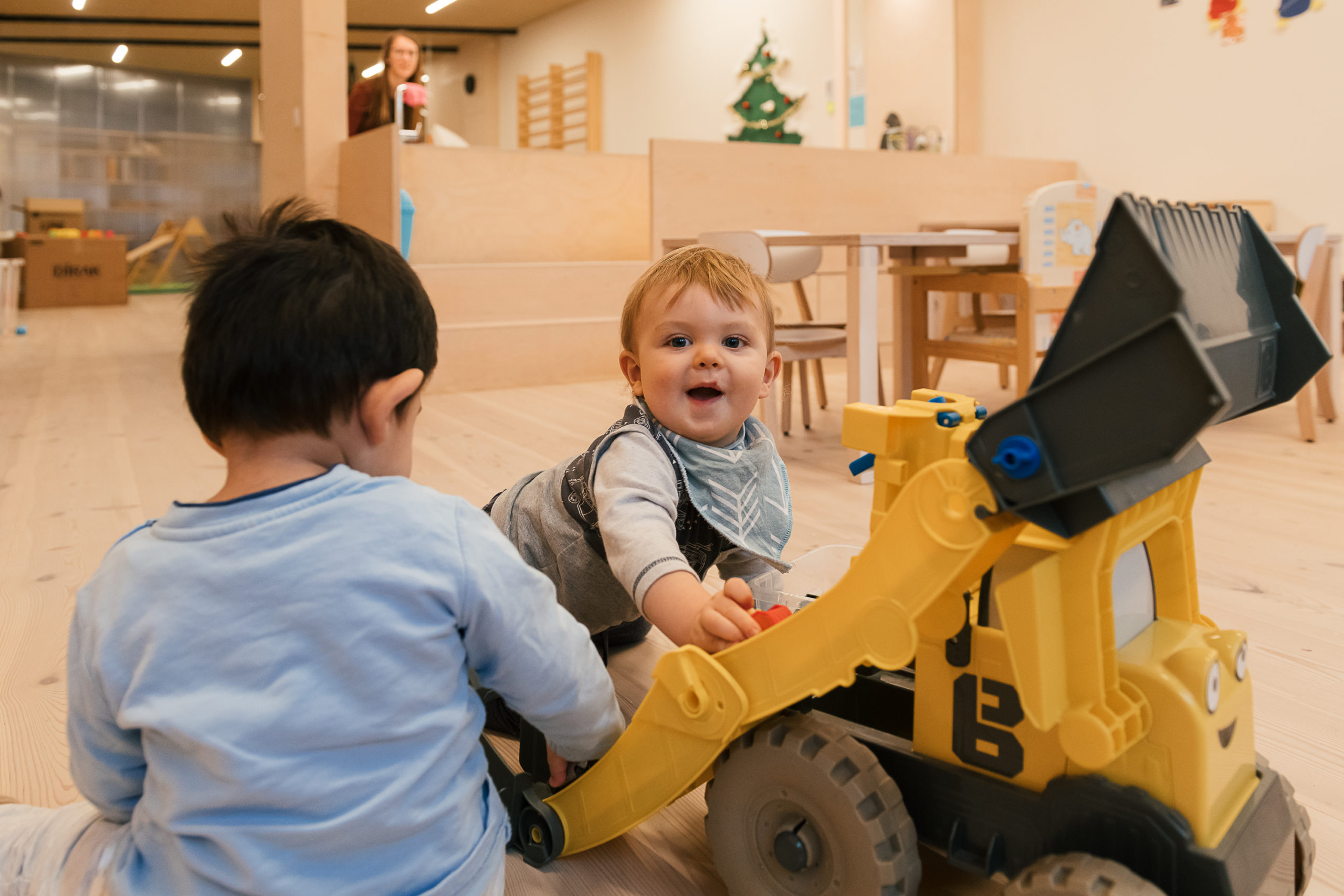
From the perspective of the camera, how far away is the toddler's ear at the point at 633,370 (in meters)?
1.02

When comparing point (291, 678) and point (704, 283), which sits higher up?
point (704, 283)

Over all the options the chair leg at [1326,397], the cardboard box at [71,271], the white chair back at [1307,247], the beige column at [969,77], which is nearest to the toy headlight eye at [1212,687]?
the white chair back at [1307,247]

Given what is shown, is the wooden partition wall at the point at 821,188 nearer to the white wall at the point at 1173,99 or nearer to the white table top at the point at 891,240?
the white wall at the point at 1173,99

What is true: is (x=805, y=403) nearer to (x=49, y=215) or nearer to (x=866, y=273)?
(x=866, y=273)

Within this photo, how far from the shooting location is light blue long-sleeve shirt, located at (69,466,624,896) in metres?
0.54

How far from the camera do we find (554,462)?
2328 mm

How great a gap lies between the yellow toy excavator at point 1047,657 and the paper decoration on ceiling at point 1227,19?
14.9ft

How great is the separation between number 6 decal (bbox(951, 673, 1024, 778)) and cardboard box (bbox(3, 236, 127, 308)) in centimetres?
909

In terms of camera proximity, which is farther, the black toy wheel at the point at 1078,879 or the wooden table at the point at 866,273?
the wooden table at the point at 866,273

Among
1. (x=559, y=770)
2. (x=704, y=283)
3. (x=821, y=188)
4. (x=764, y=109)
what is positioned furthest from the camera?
(x=764, y=109)

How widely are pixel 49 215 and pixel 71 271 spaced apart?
1290mm

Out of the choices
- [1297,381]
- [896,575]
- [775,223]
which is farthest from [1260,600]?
[775,223]

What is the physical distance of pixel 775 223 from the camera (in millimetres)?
4141

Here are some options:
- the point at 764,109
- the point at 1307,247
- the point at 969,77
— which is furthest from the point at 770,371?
the point at 969,77
